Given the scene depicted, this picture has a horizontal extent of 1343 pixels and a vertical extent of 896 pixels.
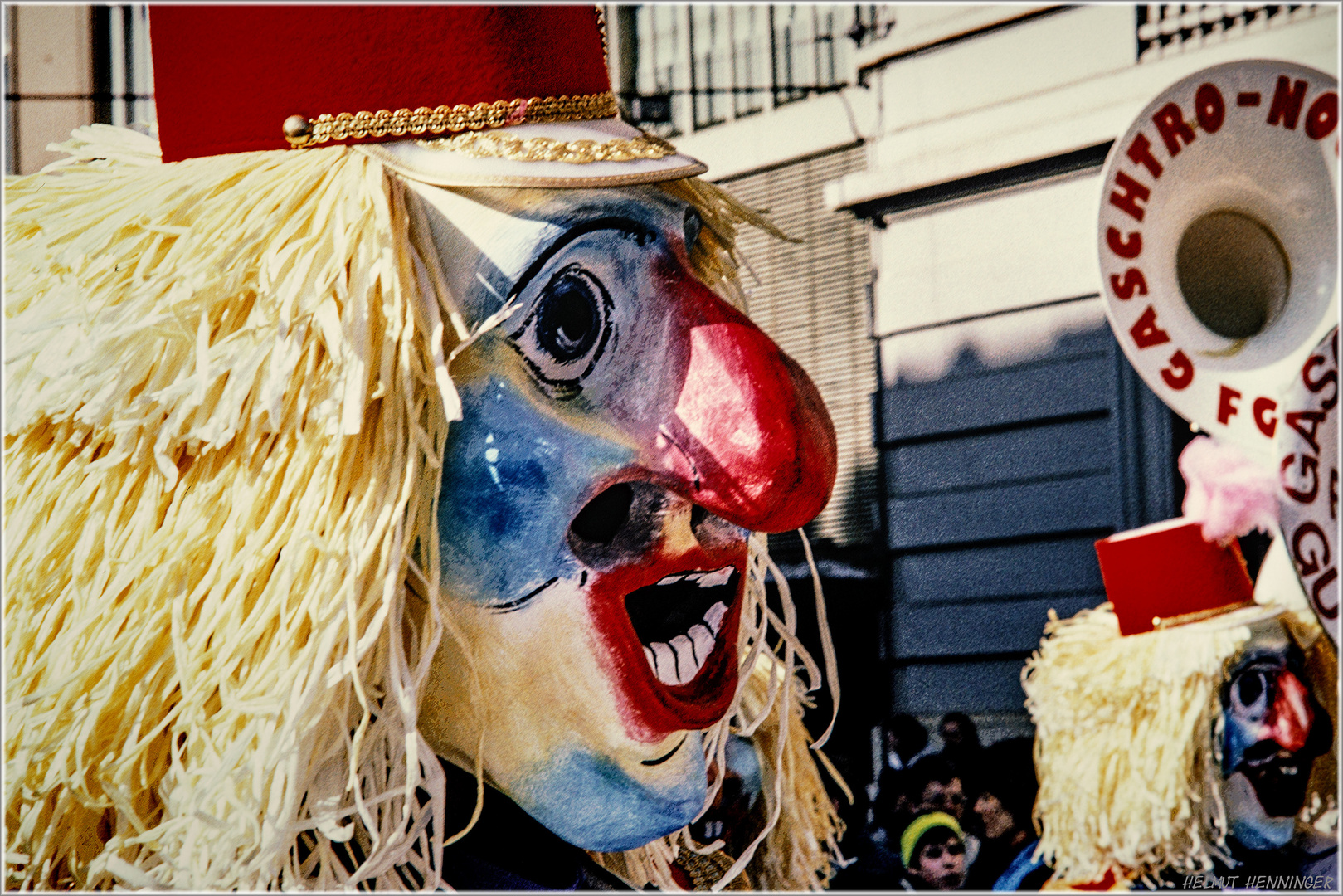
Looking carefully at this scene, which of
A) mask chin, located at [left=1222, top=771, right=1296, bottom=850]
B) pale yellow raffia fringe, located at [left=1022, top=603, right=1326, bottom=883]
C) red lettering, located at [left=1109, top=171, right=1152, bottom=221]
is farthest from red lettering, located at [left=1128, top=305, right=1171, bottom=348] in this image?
mask chin, located at [left=1222, top=771, right=1296, bottom=850]

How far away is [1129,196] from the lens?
4.77 feet

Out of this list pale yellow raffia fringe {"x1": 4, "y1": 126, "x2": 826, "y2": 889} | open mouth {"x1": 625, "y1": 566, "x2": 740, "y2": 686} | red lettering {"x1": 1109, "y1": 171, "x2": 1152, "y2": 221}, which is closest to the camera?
pale yellow raffia fringe {"x1": 4, "y1": 126, "x2": 826, "y2": 889}

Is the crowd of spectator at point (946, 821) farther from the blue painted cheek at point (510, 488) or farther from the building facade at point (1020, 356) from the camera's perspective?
the blue painted cheek at point (510, 488)

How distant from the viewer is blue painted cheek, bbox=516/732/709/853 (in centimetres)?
112

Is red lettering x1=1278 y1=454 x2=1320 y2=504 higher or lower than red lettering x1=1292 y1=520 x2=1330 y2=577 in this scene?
higher

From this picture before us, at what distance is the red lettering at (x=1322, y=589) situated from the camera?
1.48m

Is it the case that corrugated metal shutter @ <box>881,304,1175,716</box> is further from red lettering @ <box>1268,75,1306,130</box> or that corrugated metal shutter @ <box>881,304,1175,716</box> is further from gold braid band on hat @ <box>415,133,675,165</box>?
gold braid band on hat @ <box>415,133,675,165</box>

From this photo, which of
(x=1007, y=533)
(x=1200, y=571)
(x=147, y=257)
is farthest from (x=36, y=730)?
(x=1200, y=571)

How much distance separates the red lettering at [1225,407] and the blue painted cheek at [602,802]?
2.51ft

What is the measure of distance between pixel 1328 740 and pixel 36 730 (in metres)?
1.38

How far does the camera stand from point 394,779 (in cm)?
107

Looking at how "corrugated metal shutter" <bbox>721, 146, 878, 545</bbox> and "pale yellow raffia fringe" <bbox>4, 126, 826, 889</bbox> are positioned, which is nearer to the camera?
"pale yellow raffia fringe" <bbox>4, 126, 826, 889</bbox>

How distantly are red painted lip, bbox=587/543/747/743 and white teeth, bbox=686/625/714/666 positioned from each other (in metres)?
0.02

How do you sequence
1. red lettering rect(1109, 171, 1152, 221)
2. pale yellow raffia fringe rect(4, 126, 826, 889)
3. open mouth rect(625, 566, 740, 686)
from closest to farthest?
pale yellow raffia fringe rect(4, 126, 826, 889) → open mouth rect(625, 566, 740, 686) → red lettering rect(1109, 171, 1152, 221)
